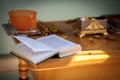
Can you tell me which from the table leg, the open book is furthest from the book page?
the table leg

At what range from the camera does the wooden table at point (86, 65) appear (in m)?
0.97

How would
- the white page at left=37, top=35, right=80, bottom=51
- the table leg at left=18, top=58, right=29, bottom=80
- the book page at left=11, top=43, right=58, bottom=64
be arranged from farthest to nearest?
the table leg at left=18, top=58, right=29, bottom=80 → the white page at left=37, top=35, right=80, bottom=51 → the book page at left=11, top=43, right=58, bottom=64

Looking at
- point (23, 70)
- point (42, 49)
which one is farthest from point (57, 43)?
point (23, 70)

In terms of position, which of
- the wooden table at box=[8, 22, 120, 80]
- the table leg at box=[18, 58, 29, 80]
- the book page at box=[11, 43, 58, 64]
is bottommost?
the table leg at box=[18, 58, 29, 80]

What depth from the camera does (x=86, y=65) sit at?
1053 millimetres

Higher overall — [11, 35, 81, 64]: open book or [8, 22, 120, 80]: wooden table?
[11, 35, 81, 64]: open book

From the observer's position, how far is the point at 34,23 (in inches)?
56.8

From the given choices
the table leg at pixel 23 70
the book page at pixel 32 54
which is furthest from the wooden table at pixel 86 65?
the table leg at pixel 23 70

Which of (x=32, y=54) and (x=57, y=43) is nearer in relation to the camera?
(x=32, y=54)

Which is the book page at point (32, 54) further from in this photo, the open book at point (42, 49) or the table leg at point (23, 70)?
the table leg at point (23, 70)

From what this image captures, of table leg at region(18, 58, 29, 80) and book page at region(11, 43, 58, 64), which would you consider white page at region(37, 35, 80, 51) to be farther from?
table leg at region(18, 58, 29, 80)

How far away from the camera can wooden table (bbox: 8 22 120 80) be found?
0.97 meters

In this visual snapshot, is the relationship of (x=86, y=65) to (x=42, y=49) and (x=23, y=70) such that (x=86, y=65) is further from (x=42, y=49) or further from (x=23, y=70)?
(x=23, y=70)

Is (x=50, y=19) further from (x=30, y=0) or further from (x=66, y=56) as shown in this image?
(x=66, y=56)
